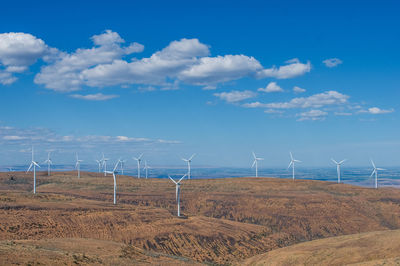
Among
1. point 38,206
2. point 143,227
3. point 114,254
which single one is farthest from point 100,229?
point 114,254

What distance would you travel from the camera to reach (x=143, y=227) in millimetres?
75375

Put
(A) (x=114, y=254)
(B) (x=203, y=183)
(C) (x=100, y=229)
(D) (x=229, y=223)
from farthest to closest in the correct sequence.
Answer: (B) (x=203, y=183) → (D) (x=229, y=223) → (C) (x=100, y=229) → (A) (x=114, y=254)

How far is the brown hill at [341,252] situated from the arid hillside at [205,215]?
1146 centimetres

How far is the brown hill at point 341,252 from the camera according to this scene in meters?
49.6

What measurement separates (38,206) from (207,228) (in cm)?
3336

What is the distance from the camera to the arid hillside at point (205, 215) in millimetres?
69062

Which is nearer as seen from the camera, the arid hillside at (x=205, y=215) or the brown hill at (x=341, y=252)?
the brown hill at (x=341, y=252)

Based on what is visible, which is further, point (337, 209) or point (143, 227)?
point (337, 209)

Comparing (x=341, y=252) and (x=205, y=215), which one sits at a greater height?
(x=341, y=252)

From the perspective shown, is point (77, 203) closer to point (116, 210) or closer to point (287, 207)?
point (116, 210)

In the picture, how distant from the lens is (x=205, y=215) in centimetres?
10338

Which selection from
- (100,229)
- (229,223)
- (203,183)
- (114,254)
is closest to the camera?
(114,254)

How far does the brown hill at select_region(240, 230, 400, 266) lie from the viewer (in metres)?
49.6

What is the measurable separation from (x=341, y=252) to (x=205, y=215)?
5387 cm
